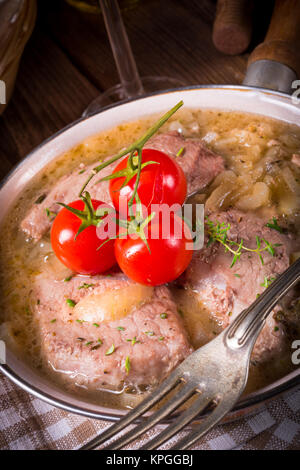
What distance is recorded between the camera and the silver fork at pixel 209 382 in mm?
1264

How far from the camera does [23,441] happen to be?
1642 mm

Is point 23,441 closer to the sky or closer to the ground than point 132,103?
closer to the ground

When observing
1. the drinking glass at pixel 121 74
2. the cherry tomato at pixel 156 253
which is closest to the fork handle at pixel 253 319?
the cherry tomato at pixel 156 253

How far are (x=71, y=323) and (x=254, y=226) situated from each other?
0.67m

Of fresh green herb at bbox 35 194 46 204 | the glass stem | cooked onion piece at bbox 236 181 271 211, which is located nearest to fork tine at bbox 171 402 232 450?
cooked onion piece at bbox 236 181 271 211

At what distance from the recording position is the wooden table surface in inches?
107

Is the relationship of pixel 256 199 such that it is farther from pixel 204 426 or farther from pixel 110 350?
pixel 204 426

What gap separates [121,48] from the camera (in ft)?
8.34

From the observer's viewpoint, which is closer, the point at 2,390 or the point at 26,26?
the point at 2,390

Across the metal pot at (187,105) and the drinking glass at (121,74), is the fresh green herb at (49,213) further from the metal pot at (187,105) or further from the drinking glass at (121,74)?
the drinking glass at (121,74)

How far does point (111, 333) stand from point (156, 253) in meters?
0.29
